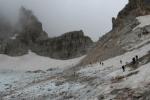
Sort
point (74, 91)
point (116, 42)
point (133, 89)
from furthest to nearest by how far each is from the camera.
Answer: point (116, 42)
point (74, 91)
point (133, 89)

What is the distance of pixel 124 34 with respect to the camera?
325 ft

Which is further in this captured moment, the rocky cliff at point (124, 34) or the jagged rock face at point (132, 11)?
the jagged rock face at point (132, 11)

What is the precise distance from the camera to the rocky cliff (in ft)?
289

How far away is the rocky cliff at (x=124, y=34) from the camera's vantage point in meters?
88.0

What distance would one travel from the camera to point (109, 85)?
44.7 m

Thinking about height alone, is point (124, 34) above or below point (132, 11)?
below

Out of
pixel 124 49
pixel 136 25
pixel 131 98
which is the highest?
pixel 136 25

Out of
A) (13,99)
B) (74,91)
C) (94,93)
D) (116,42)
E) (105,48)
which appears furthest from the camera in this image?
(105,48)

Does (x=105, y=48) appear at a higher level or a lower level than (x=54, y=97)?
higher

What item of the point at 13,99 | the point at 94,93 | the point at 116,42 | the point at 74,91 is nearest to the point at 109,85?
the point at 94,93

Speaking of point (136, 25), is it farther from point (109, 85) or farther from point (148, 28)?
point (109, 85)

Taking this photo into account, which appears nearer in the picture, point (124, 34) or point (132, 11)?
point (124, 34)

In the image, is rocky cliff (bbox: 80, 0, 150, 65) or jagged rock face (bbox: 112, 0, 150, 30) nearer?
rocky cliff (bbox: 80, 0, 150, 65)

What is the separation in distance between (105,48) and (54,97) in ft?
191
